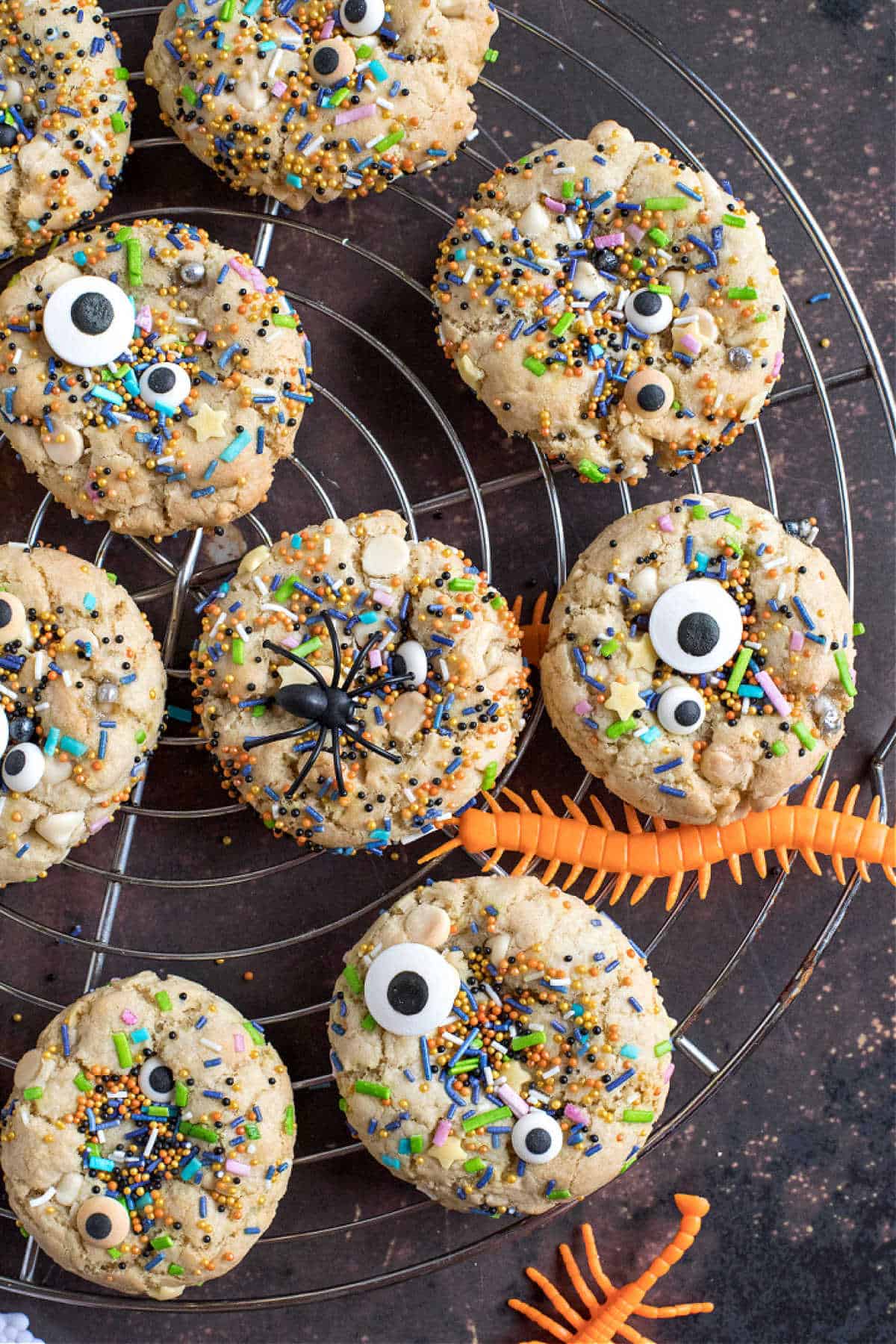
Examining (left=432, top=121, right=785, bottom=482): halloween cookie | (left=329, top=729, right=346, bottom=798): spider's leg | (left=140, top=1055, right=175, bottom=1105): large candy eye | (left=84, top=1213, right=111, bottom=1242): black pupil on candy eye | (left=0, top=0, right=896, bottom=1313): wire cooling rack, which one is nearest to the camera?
(left=329, top=729, right=346, bottom=798): spider's leg

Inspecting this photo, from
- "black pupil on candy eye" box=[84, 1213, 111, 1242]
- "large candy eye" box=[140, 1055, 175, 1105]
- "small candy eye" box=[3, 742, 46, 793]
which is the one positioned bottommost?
"black pupil on candy eye" box=[84, 1213, 111, 1242]

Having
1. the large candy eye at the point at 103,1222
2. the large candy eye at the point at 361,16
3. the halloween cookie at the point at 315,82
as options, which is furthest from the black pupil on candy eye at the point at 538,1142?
the large candy eye at the point at 361,16

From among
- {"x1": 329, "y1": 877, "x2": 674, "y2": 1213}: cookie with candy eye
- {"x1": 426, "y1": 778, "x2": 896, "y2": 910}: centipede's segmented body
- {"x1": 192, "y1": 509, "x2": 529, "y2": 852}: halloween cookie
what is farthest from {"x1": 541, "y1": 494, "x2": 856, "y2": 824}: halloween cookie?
{"x1": 329, "y1": 877, "x2": 674, "y2": 1213}: cookie with candy eye

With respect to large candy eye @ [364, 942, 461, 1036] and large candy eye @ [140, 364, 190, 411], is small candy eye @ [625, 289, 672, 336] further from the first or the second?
large candy eye @ [364, 942, 461, 1036]

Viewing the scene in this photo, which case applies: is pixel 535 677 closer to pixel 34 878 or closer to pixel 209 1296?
pixel 34 878

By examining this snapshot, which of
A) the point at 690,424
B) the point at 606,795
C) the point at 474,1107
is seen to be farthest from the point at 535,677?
the point at 474,1107

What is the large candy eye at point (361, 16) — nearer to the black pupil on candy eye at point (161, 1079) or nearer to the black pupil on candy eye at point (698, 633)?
the black pupil on candy eye at point (698, 633)
